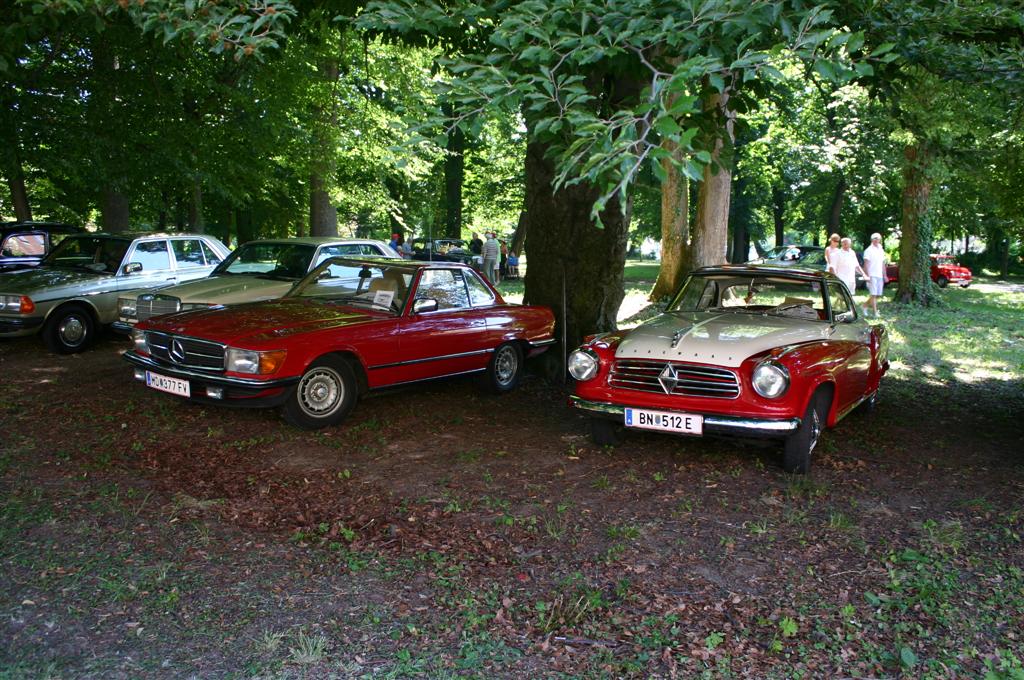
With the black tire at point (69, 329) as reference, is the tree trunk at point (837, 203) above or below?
above

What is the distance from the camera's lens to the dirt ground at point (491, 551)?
373 centimetres

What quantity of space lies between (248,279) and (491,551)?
7.10 meters

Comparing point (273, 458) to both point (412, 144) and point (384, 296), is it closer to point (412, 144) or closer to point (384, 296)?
point (384, 296)

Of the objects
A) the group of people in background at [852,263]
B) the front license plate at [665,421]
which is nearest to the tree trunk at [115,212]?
the group of people in background at [852,263]

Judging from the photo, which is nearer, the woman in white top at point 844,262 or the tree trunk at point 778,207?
the woman in white top at point 844,262

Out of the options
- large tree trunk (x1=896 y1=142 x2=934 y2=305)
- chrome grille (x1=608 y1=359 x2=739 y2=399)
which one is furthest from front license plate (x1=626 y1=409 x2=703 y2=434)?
large tree trunk (x1=896 y1=142 x2=934 y2=305)

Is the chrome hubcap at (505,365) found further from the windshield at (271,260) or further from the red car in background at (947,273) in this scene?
the red car in background at (947,273)

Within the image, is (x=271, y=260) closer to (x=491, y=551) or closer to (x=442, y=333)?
(x=442, y=333)

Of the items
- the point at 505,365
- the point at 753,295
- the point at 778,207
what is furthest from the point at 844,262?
the point at 778,207

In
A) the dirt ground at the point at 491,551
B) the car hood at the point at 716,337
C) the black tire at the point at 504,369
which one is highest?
the car hood at the point at 716,337

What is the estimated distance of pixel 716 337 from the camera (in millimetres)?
6441

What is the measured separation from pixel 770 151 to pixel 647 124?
30177mm

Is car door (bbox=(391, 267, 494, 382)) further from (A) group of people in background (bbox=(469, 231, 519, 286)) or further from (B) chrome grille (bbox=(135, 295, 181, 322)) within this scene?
(A) group of people in background (bbox=(469, 231, 519, 286))

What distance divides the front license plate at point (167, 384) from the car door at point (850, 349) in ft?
17.4
